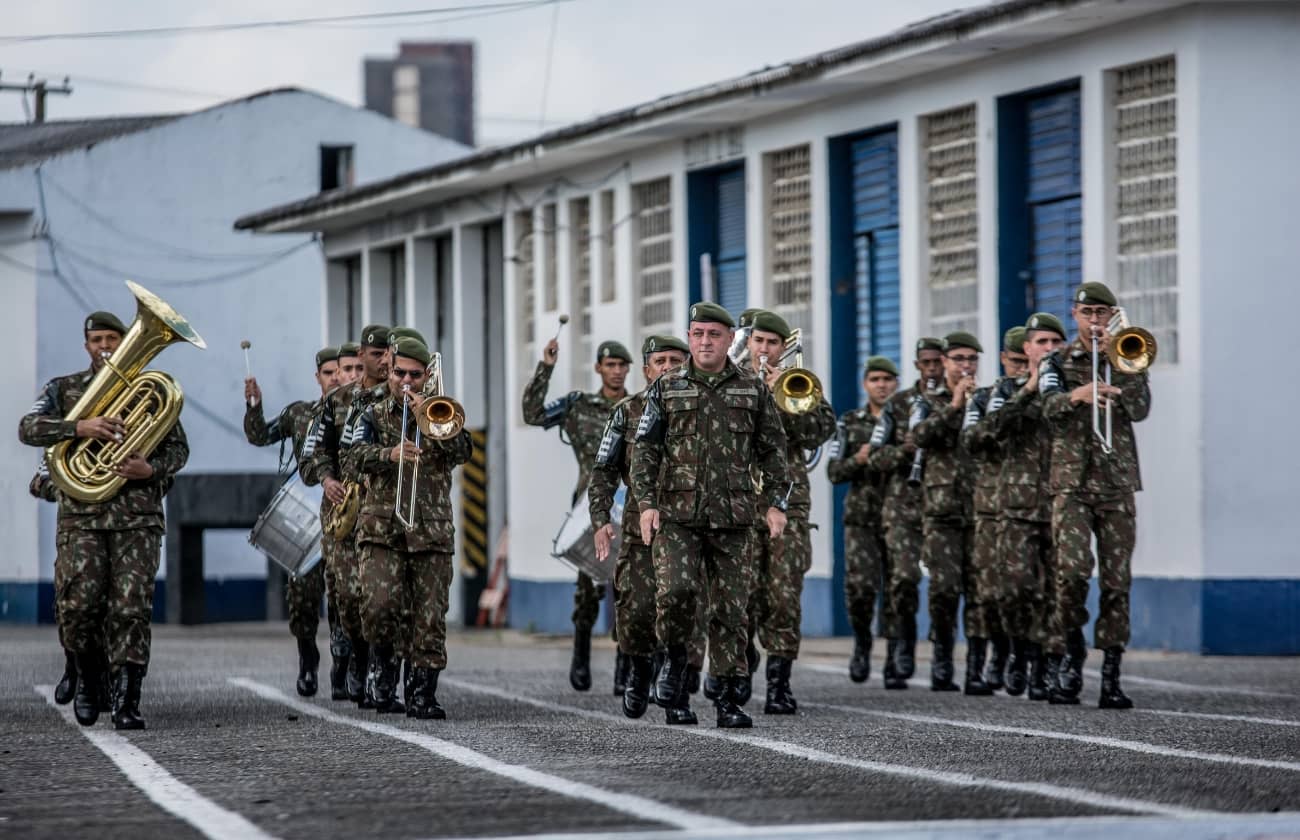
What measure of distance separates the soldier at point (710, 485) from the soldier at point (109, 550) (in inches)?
99.9

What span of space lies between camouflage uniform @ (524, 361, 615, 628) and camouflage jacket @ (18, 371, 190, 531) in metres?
3.74

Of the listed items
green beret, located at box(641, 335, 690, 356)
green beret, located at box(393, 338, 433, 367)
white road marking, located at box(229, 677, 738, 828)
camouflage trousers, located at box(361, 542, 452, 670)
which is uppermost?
green beret, located at box(641, 335, 690, 356)

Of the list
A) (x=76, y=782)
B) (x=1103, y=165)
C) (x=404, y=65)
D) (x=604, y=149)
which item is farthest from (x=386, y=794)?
(x=404, y=65)

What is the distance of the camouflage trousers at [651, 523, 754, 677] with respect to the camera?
13.3 meters

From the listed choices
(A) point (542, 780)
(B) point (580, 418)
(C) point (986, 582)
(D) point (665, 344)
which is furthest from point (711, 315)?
(B) point (580, 418)

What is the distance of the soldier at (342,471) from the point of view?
15148 mm

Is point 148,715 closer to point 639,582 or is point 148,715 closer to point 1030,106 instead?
point 639,582

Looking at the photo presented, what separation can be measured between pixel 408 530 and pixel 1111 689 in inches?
157

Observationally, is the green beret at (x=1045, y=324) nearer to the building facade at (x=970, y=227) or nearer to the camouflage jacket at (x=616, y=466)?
the camouflage jacket at (x=616, y=466)

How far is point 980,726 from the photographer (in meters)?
13.3

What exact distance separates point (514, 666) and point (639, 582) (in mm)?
7175

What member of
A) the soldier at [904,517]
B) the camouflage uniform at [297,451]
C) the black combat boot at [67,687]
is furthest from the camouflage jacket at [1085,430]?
the black combat boot at [67,687]

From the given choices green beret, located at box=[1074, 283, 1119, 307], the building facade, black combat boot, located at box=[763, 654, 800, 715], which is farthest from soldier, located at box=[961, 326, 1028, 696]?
the building facade

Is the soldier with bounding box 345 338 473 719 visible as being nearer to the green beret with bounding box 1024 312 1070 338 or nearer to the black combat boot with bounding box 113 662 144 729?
the black combat boot with bounding box 113 662 144 729
